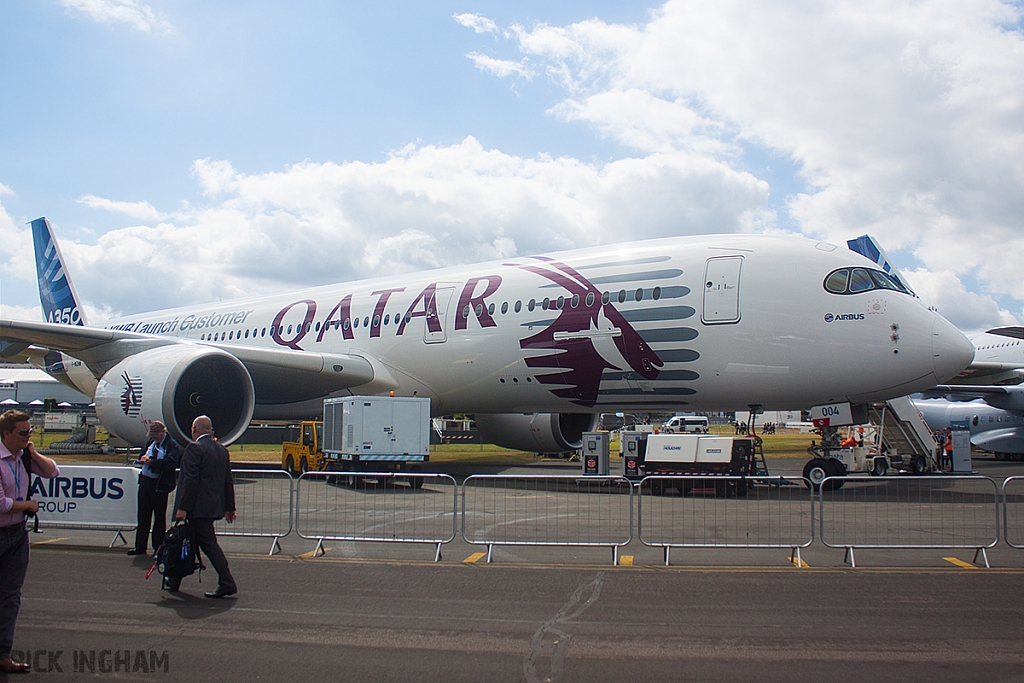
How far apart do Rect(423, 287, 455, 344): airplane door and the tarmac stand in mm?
8178

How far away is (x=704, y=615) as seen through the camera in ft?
18.5

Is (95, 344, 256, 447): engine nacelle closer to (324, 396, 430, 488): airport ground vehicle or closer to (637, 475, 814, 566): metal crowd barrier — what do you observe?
(324, 396, 430, 488): airport ground vehicle

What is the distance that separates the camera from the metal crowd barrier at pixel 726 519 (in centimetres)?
816

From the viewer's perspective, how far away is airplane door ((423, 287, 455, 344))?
15945 mm

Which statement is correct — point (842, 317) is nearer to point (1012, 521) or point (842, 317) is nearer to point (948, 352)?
point (948, 352)

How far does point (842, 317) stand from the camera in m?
11.7

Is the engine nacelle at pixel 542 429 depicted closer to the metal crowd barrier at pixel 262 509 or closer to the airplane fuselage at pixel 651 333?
the airplane fuselage at pixel 651 333

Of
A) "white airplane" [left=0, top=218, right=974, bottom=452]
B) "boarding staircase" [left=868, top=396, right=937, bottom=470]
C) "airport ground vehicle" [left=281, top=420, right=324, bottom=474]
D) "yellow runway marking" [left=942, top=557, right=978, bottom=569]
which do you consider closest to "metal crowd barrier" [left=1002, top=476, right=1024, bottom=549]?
"yellow runway marking" [left=942, top=557, right=978, bottom=569]

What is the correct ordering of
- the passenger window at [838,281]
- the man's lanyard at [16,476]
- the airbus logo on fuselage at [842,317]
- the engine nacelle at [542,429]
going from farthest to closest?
the engine nacelle at [542,429] < the passenger window at [838,281] < the airbus logo on fuselage at [842,317] < the man's lanyard at [16,476]

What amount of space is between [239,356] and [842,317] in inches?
448

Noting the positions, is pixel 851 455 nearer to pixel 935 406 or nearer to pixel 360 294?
pixel 360 294

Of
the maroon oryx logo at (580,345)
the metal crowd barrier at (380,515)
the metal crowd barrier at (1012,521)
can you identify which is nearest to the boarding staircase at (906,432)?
the maroon oryx logo at (580,345)

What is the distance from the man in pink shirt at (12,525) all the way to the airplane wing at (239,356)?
10948 millimetres

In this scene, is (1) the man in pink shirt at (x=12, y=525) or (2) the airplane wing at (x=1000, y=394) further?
(2) the airplane wing at (x=1000, y=394)
